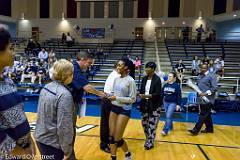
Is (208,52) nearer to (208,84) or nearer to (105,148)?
(208,84)

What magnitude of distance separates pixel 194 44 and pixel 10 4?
1478 cm

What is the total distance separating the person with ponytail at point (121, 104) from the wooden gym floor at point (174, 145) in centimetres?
67

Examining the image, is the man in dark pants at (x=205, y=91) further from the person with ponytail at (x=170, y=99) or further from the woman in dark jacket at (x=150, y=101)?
the woman in dark jacket at (x=150, y=101)

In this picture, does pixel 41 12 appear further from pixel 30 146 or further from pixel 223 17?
pixel 30 146

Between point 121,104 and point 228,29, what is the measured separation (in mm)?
18547

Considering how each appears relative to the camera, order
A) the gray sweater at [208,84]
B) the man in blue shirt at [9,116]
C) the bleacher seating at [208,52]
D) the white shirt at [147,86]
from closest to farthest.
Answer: the man in blue shirt at [9,116] < the white shirt at [147,86] < the gray sweater at [208,84] < the bleacher seating at [208,52]

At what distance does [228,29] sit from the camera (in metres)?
19.9

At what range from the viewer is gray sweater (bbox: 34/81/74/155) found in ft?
6.70

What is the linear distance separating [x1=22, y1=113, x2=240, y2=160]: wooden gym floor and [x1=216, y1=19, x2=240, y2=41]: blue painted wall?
14.6 m

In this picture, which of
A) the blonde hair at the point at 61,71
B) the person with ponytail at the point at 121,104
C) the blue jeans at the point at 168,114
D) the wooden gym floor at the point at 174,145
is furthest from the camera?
the blue jeans at the point at 168,114

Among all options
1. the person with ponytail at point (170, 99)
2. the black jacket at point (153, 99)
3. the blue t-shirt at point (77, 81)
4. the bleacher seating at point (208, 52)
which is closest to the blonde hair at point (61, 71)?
the blue t-shirt at point (77, 81)

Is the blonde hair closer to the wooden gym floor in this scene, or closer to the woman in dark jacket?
the wooden gym floor

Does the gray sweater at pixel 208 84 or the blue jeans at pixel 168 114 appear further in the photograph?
the gray sweater at pixel 208 84

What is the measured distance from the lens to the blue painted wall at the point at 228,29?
19312 mm
